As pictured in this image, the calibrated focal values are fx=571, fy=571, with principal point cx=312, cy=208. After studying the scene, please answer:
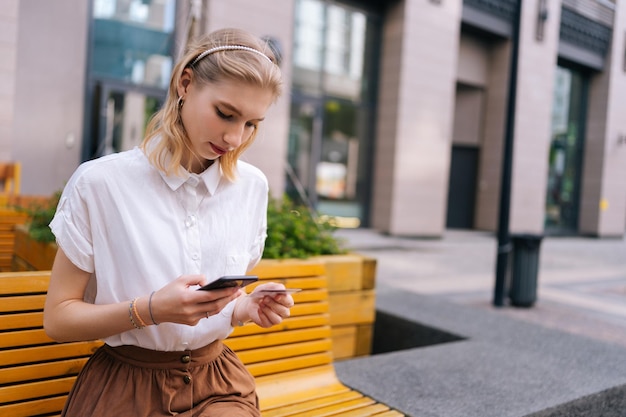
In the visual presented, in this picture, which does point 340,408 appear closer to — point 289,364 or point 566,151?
point 289,364

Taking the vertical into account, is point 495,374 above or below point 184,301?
below

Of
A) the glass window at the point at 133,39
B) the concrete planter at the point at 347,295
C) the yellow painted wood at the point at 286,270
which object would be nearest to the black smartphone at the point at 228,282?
the yellow painted wood at the point at 286,270

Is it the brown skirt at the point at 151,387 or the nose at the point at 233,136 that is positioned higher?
the nose at the point at 233,136

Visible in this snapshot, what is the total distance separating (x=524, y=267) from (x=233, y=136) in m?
5.64

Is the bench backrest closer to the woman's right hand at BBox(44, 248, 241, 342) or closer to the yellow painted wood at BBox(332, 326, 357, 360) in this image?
the woman's right hand at BBox(44, 248, 241, 342)

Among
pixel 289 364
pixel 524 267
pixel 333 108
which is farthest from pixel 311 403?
pixel 333 108

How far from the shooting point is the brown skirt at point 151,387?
1572mm

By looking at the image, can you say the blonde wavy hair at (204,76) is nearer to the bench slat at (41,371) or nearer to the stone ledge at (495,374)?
the bench slat at (41,371)

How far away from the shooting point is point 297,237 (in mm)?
3652

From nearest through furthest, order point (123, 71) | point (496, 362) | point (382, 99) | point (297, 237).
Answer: point (496, 362) → point (297, 237) → point (123, 71) → point (382, 99)

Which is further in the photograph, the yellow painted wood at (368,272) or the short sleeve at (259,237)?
the yellow painted wood at (368,272)

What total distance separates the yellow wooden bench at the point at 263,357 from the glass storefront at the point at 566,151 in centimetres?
1830

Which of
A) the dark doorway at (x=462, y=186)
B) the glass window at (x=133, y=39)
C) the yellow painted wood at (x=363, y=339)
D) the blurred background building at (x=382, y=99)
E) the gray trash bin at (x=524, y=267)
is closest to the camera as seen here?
the yellow painted wood at (x=363, y=339)

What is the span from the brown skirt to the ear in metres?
0.74
